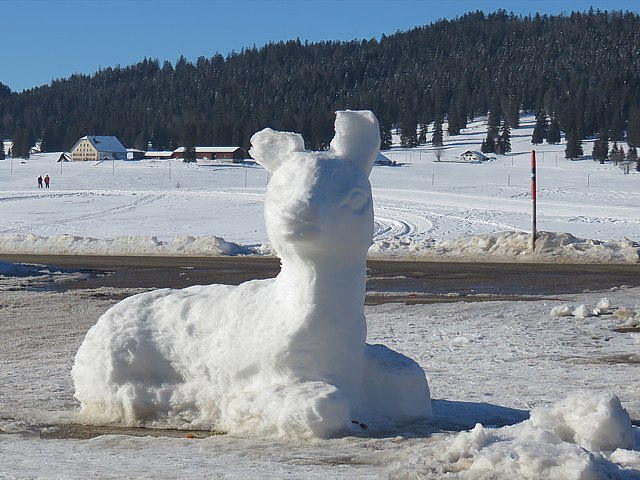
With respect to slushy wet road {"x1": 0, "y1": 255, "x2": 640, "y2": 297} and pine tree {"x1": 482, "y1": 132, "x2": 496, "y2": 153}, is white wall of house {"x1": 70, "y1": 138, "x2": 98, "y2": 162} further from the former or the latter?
slushy wet road {"x1": 0, "y1": 255, "x2": 640, "y2": 297}

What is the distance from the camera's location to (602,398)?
6387 mm

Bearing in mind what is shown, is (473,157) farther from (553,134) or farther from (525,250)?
(525,250)

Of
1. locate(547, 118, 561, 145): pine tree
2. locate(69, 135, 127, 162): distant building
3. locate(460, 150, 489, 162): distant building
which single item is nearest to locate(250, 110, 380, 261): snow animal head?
locate(460, 150, 489, 162): distant building

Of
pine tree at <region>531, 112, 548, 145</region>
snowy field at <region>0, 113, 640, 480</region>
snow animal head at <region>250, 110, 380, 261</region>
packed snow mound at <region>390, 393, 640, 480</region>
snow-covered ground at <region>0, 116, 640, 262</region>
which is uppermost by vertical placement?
pine tree at <region>531, 112, 548, 145</region>

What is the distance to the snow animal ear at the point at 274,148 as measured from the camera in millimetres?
7266

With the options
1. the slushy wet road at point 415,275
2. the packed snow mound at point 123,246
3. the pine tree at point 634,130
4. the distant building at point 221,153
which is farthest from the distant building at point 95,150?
the slushy wet road at point 415,275

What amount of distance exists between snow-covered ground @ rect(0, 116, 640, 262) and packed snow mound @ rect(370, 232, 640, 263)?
4 cm

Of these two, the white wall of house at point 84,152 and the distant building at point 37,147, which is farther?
the distant building at point 37,147

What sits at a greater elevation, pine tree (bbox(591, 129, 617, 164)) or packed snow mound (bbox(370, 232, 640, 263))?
pine tree (bbox(591, 129, 617, 164))

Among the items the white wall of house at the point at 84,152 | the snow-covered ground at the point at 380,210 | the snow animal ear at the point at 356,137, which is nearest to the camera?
the snow animal ear at the point at 356,137

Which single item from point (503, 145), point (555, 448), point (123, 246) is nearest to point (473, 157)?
point (503, 145)

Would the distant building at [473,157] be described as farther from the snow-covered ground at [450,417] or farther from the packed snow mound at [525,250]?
the snow-covered ground at [450,417]

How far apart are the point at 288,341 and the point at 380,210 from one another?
44.6 meters

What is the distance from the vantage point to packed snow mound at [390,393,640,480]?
5.33 metres
